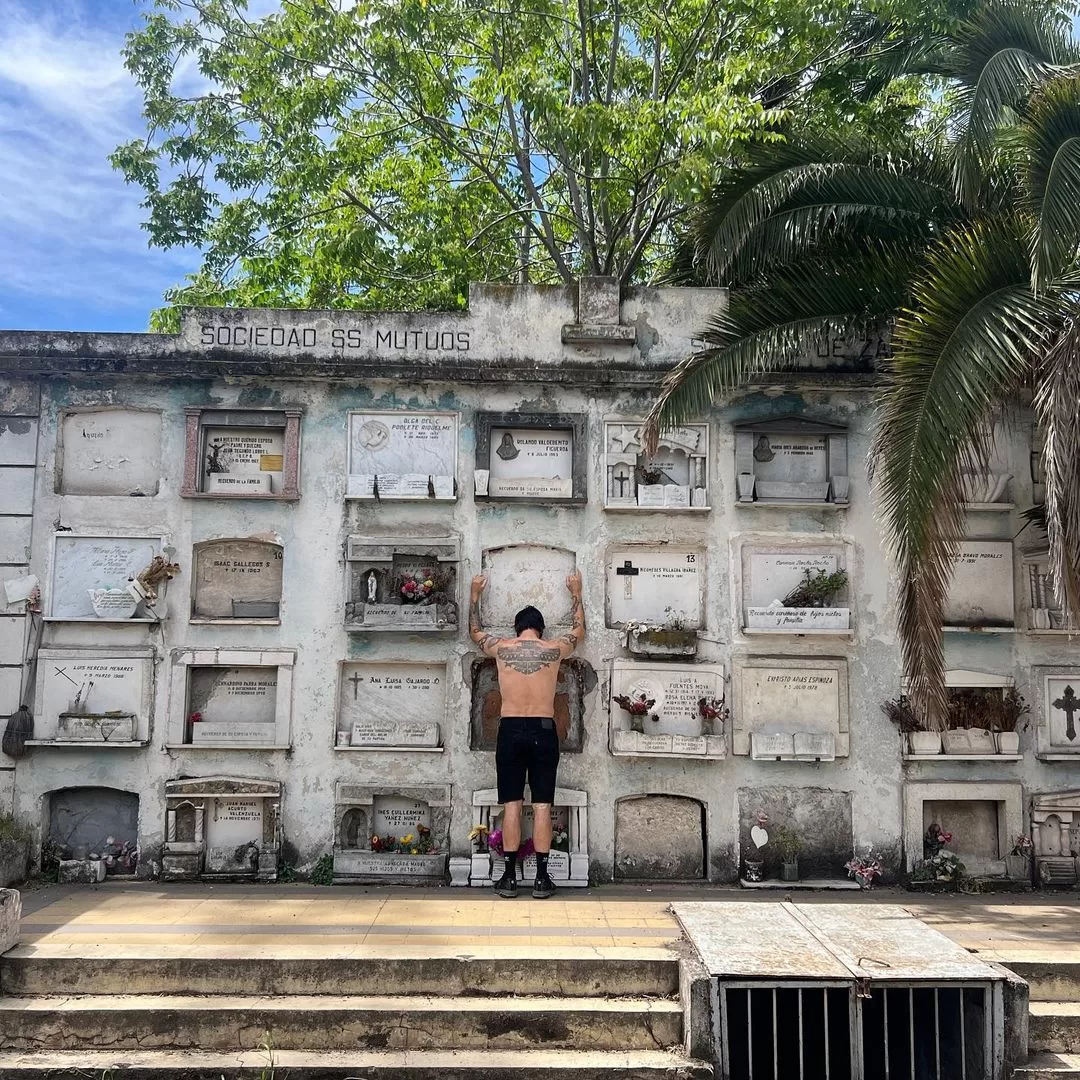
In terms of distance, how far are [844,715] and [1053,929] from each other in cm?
253

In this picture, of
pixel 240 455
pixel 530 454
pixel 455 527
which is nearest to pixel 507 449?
pixel 530 454

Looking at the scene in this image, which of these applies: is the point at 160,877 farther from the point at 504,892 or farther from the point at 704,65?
the point at 704,65

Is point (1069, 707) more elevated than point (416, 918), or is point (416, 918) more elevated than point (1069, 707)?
point (1069, 707)

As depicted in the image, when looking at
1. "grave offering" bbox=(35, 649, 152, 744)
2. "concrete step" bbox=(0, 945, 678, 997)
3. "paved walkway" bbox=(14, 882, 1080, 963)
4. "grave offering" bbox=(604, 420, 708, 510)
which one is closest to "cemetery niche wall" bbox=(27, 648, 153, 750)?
"grave offering" bbox=(35, 649, 152, 744)

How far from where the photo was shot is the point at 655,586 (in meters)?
9.88

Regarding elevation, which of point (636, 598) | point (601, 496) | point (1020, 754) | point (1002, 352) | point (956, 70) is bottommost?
point (1020, 754)

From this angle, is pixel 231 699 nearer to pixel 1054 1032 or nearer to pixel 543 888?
pixel 543 888

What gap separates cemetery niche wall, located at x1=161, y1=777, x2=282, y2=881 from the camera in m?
9.35

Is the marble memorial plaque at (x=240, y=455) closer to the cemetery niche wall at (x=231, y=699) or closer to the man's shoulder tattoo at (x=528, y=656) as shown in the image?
the cemetery niche wall at (x=231, y=699)

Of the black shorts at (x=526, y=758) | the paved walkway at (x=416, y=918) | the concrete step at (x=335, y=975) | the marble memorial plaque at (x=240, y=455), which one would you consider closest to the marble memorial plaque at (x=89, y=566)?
the marble memorial plaque at (x=240, y=455)

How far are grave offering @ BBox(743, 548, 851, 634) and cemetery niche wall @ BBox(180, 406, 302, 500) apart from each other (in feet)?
15.0

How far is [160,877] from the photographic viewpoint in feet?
30.8

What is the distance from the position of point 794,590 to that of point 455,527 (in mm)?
3387

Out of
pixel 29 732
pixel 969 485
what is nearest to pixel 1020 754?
pixel 969 485
